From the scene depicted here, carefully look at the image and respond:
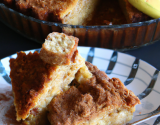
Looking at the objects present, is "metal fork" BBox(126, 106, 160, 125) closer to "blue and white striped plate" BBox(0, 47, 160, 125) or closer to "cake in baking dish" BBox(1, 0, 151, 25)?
"blue and white striped plate" BBox(0, 47, 160, 125)

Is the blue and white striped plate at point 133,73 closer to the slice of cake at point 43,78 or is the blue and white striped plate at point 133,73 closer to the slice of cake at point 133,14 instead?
the slice of cake at point 43,78

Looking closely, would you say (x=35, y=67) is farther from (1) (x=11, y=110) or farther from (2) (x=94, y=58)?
(2) (x=94, y=58)

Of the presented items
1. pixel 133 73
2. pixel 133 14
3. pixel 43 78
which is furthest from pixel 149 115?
pixel 133 14

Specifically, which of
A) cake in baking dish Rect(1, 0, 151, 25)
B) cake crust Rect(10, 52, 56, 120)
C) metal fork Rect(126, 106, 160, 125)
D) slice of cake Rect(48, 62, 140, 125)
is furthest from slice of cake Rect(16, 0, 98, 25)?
metal fork Rect(126, 106, 160, 125)

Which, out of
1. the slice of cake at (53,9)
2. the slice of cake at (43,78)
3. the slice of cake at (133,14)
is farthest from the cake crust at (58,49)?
the slice of cake at (133,14)

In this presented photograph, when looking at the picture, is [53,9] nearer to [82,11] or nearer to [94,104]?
[82,11]
